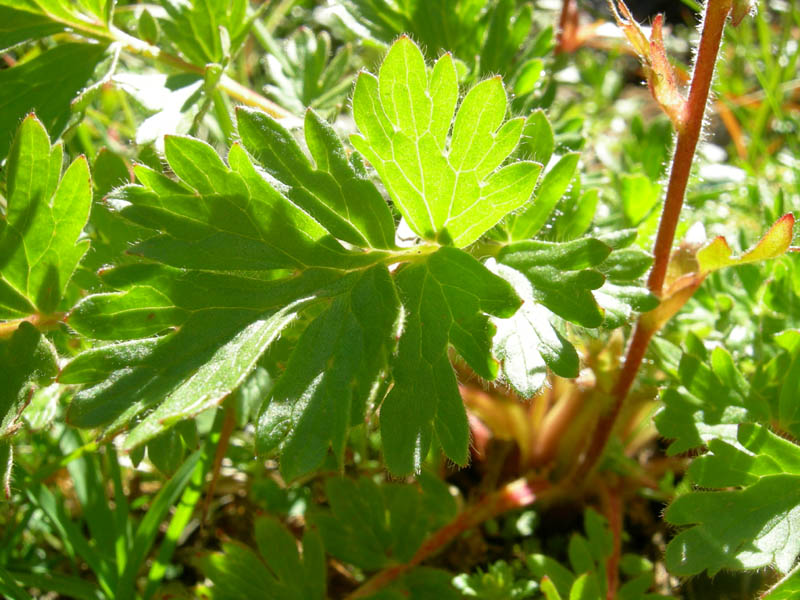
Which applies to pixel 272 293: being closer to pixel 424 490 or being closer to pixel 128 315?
pixel 128 315

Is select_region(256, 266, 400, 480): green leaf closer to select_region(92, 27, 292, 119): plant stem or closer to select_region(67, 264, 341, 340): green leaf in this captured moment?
select_region(67, 264, 341, 340): green leaf

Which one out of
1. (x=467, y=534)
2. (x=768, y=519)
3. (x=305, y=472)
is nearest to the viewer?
(x=305, y=472)

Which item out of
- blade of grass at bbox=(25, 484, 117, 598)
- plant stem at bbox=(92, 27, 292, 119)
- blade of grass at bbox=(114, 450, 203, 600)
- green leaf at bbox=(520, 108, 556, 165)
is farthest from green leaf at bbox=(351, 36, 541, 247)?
blade of grass at bbox=(25, 484, 117, 598)

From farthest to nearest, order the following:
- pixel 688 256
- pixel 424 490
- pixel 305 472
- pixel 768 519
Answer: pixel 424 490, pixel 688 256, pixel 768 519, pixel 305 472

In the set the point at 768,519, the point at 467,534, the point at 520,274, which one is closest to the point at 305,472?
the point at 520,274

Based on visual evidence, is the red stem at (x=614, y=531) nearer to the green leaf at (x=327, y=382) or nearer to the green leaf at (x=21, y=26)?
the green leaf at (x=327, y=382)

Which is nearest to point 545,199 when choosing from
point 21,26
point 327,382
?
point 327,382
